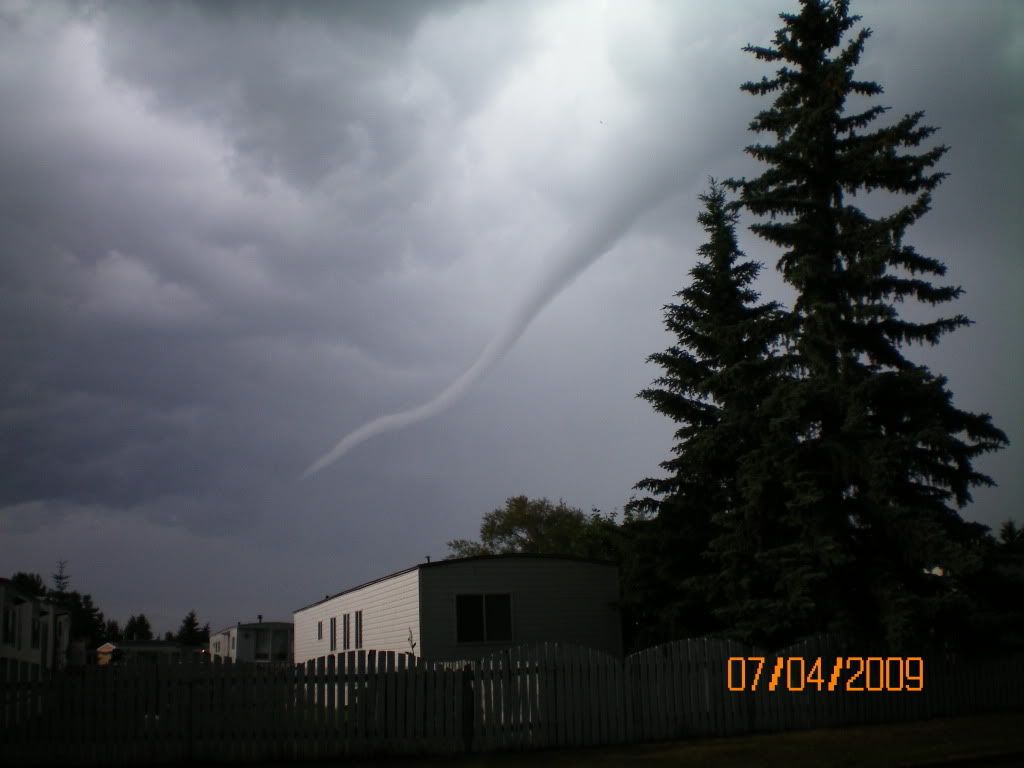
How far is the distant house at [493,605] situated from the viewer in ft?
77.9

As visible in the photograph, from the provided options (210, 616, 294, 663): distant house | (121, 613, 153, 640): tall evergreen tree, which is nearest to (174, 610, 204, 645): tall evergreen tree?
(121, 613, 153, 640): tall evergreen tree

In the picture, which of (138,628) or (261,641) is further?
(138,628)

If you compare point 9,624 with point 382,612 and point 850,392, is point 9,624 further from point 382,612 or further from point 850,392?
point 850,392

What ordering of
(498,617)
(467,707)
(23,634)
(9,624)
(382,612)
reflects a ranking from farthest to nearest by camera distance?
(23,634), (9,624), (382,612), (498,617), (467,707)

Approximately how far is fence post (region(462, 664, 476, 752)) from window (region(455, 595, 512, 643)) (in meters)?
8.76

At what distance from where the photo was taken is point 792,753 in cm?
1395

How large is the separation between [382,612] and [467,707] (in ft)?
39.7

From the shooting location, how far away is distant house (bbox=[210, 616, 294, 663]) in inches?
2132

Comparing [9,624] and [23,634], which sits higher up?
[9,624]

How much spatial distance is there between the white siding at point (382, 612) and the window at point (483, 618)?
1.13m
